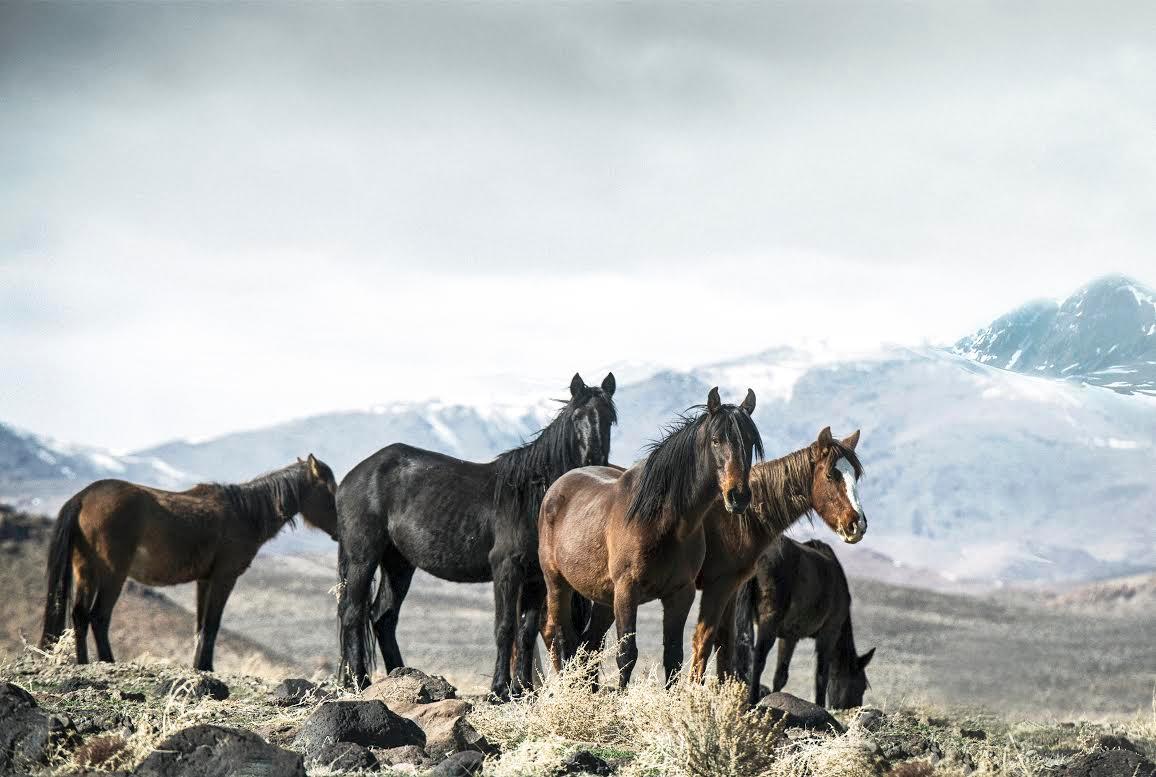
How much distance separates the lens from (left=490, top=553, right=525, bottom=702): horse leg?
37.0ft

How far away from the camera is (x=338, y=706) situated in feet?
27.9

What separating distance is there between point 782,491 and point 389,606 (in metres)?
4.65

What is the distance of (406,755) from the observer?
8125 mm

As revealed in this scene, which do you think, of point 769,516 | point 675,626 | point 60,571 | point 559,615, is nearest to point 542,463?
point 559,615

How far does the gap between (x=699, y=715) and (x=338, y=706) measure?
235 cm

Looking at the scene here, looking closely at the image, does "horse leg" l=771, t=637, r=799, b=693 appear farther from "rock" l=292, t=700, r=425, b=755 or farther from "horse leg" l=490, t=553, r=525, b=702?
"rock" l=292, t=700, r=425, b=755

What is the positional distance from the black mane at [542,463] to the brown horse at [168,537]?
4.04 m

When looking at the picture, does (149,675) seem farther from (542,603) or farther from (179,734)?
(179,734)

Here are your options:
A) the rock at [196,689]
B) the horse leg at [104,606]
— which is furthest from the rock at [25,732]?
the horse leg at [104,606]

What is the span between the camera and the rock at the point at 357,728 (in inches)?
328

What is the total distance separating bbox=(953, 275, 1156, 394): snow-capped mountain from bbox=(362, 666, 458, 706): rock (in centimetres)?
679

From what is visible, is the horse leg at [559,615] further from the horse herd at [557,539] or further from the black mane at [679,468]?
the black mane at [679,468]

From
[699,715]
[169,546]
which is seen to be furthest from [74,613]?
[699,715]

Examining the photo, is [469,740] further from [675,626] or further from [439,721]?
[675,626]
